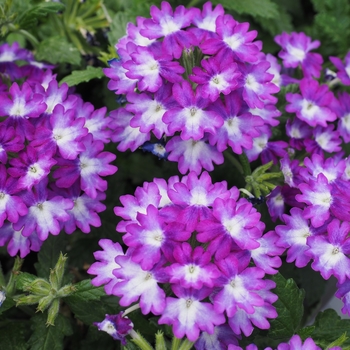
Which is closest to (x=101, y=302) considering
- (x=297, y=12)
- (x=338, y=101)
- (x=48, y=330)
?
(x=48, y=330)

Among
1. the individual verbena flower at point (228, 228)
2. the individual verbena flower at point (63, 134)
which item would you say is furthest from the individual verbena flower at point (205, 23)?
the individual verbena flower at point (228, 228)

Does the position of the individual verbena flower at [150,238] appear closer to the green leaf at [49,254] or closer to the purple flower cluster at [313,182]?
the purple flower cluster at [313,182]

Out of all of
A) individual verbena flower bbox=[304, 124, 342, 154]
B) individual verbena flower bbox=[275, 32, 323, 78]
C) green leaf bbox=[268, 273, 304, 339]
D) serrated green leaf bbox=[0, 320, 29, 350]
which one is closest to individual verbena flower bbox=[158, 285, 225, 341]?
green leaf bbox=[268, 273, 304, 339]

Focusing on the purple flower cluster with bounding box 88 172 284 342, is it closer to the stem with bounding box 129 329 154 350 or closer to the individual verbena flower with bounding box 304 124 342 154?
the stem with bounding box 129 329 154 350

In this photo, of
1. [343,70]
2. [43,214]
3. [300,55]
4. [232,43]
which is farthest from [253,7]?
[43,214]

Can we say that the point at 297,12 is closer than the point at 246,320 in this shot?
No

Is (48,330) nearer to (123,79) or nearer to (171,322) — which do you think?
(171,322)
